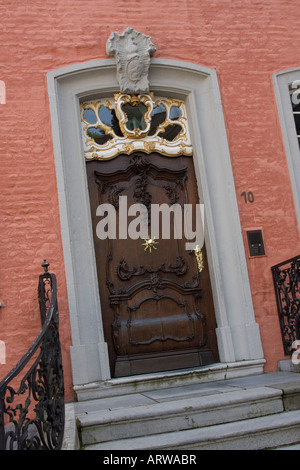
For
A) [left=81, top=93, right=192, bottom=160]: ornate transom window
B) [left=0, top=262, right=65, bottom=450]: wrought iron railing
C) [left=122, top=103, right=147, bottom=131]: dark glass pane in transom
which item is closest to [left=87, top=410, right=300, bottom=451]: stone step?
[left=0, top=262, right=65, bottom=450]: wrought iron railing

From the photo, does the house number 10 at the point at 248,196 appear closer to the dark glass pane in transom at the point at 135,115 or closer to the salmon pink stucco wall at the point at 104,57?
the salmon pink stucco wall at the point at 104,57

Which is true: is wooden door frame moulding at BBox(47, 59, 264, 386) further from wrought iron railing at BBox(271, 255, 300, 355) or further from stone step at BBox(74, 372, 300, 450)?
stone step at BBox(74, 372, 300, 450)

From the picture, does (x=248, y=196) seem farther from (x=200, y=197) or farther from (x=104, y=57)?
(x=104, y=57)

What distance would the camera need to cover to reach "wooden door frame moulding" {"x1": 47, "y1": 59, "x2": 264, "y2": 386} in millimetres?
5254

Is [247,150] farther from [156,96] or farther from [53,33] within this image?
[53,33]

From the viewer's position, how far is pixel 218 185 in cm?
591

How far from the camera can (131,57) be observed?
5.74 meters

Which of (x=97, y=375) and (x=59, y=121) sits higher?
(x=59, y=121)

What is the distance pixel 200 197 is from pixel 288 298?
147 centimetres

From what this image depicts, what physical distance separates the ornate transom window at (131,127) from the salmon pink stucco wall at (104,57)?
19.9 inches

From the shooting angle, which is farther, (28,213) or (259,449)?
(28,213)

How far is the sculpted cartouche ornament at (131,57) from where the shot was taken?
578 centimetres

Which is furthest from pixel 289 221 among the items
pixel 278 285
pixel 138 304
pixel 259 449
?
pixel 259 449

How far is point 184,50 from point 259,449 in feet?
14.3
